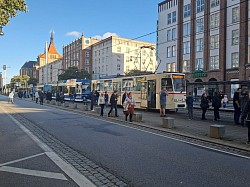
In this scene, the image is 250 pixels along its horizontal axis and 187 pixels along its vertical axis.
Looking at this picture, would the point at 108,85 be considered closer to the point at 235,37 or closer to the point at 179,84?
the point at 179,84

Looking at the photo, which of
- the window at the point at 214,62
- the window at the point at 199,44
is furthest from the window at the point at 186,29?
the window at the point at 214,62

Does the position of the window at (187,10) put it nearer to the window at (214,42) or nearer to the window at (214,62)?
the window at (214,42)

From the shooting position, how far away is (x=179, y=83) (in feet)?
70.8

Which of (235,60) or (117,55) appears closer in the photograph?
(235,60)

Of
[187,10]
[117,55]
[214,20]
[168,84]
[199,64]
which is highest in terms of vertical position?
[187,10]

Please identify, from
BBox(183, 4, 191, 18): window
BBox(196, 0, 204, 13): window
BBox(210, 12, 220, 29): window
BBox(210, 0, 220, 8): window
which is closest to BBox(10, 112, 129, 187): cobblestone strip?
BBox(210, 12, 220, 29): window

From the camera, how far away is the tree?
11.0 m

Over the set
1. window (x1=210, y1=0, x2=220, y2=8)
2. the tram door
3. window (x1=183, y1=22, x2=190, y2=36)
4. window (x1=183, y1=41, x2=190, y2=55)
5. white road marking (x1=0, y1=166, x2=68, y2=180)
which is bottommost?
white road marking (x1=0, y1=166, x2=68, y2=180)

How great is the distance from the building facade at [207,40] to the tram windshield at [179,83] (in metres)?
15.9

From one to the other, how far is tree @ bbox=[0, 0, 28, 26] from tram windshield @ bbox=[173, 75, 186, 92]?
504 inches

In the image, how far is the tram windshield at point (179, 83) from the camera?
70.2 feet

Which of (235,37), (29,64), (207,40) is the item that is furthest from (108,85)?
(29,64)

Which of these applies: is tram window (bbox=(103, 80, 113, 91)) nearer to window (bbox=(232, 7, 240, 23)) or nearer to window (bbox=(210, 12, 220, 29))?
window (bbox=(232, 7, 240, 23))

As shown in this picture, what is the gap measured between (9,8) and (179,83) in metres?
13.8
